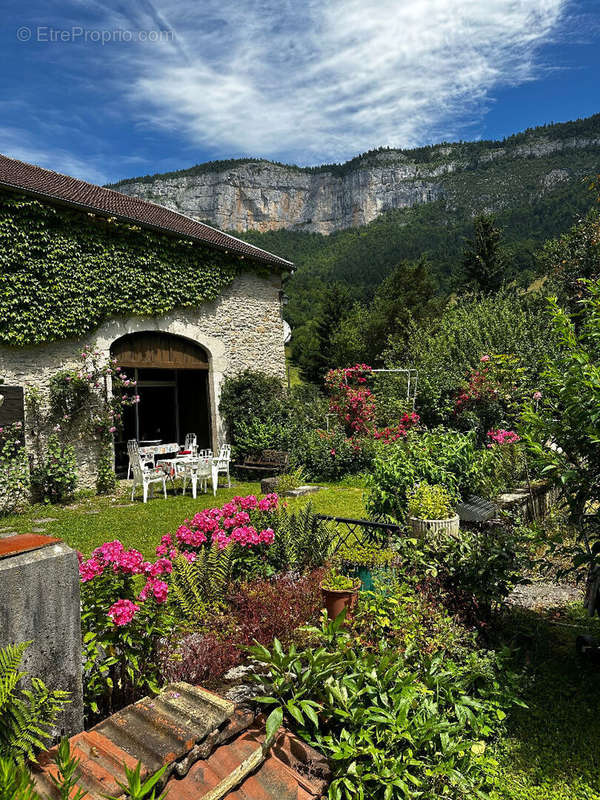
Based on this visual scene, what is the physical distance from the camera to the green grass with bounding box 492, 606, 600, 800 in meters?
2.37

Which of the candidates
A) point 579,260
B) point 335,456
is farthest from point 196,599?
point 579,260

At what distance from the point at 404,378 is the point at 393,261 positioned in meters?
38.7

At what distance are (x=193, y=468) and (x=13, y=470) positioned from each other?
311cm

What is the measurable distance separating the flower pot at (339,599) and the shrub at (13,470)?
741 centimetres

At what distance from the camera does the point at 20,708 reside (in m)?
1.65

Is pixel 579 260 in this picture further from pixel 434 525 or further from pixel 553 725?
pixel 553 725

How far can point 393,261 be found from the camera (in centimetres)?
4891

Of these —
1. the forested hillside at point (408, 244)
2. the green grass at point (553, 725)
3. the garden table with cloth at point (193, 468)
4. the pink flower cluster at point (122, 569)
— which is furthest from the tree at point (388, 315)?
the pink flower cluster at point (122, 569)

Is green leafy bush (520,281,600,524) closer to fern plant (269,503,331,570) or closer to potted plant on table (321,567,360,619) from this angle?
potted plant on table (321,567,360,619)

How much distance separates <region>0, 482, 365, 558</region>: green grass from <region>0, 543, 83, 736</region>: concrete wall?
152 inches

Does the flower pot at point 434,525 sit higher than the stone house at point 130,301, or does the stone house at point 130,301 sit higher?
the stone house at point 130,301

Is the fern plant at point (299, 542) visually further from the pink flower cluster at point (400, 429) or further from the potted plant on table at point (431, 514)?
the pink flower cluster at point (400, 429)

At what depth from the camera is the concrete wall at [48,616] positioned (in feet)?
5.68

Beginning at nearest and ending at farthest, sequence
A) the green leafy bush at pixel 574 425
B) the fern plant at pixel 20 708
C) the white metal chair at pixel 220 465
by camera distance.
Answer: the fern plant at pixel 20 708 → the green leafy bush at pixel 574 425 → the white metal chair at pixel 220 465
